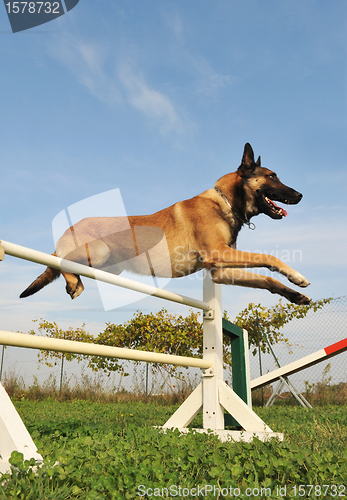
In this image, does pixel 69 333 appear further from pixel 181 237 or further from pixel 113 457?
pixel 113 457

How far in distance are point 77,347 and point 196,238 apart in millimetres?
1553

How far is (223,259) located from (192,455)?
57.8 inches

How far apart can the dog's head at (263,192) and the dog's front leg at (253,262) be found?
74 cm

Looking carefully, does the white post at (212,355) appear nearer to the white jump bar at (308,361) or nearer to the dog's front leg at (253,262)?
the dog's front leg at (253,262)

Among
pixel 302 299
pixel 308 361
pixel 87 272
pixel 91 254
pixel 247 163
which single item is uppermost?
pixel 247 163

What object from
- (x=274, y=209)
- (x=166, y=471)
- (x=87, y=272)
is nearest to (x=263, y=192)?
(x=274, y=209)

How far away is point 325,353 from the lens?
581cm

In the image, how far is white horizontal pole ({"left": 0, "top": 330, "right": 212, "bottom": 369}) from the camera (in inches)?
64.9

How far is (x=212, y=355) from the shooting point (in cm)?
300

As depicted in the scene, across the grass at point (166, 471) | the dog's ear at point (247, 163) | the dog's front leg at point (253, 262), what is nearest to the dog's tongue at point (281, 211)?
the dog's ear at point (247, 163)

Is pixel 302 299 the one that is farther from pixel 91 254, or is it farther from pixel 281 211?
pixel 91 254

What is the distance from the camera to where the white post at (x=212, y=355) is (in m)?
2.88

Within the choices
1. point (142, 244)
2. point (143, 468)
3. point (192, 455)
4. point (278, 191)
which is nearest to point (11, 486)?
point (143, 468)

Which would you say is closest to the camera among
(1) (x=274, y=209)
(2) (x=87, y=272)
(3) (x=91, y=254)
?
(2) (x=87, y=272)
